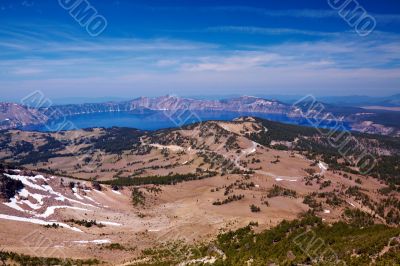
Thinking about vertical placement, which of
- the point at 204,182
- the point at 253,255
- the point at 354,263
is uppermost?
the point at 354,263

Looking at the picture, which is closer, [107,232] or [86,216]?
[107,232]

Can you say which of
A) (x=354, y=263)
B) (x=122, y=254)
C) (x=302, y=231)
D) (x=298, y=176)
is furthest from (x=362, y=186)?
(x=354, y=263)

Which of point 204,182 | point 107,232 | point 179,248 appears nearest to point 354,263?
point 179,248

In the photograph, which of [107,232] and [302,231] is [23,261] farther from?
[302,231]

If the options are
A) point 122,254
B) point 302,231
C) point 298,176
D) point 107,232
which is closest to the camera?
point 302,231

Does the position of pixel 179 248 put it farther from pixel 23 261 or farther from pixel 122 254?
pixel 23 261

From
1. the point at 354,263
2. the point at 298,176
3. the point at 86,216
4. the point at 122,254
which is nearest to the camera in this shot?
the point at 354,263

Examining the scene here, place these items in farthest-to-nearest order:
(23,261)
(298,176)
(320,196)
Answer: (298,176) → (320,196) → (23,261)

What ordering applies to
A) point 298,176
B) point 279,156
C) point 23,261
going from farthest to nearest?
point 279,156 → point 298,176 → point 23,261

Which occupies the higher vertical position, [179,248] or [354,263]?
[354,263]
